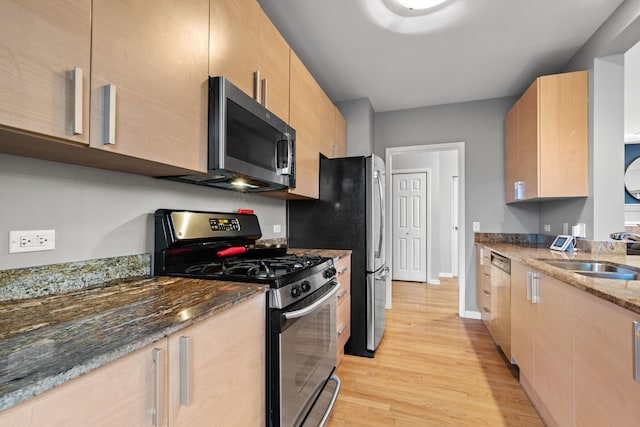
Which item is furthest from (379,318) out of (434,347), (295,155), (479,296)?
(295,155)

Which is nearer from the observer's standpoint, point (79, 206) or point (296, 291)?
point (79, 206)

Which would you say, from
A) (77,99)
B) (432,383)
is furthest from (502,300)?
(77,99)

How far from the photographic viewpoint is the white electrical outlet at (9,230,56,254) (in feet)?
3.02

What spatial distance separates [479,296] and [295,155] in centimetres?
264

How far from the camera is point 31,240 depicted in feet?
3.15

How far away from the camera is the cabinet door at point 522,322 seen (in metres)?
1.77

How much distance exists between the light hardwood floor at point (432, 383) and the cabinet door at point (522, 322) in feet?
0.64

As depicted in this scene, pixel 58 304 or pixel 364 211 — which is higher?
pixel 364 211

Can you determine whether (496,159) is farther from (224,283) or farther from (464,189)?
(224,283)

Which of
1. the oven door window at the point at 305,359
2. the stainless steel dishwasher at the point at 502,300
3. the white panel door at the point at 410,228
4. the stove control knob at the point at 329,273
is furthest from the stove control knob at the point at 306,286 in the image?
the white panel door at the point at 410,228

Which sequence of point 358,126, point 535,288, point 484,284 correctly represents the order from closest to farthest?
point 535,288, point 484,284, point 358,126

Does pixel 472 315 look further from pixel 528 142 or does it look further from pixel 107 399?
pixel 107 399

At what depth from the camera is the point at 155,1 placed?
1018 mm

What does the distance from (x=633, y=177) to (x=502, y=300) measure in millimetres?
4680
